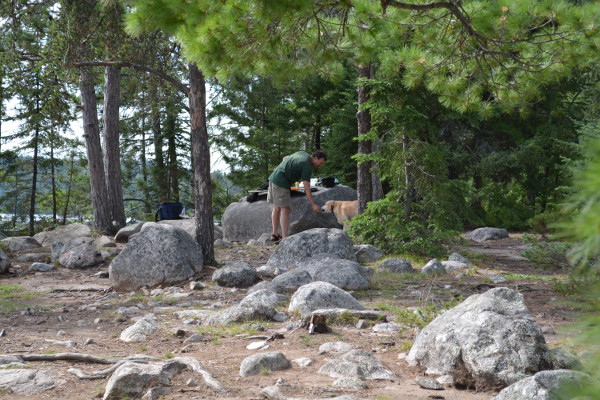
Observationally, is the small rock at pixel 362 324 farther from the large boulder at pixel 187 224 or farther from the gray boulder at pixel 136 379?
the large boulder at pixel 187 224

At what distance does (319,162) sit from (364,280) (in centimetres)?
374

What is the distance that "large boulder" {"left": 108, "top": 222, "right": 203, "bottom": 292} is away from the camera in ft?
26.4

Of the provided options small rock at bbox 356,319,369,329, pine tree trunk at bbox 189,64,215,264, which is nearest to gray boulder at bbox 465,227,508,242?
pine tree trunk at bbox 189,64,215,264

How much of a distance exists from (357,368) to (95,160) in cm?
1280

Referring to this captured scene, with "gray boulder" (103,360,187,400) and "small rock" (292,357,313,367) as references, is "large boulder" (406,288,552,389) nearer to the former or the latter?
"small rock" (292,357,313,367)

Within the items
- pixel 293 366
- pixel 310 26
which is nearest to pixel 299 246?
pixel 310 26

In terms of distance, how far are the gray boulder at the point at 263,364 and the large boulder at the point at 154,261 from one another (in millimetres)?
4360

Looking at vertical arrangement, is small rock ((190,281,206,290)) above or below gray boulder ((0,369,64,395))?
above

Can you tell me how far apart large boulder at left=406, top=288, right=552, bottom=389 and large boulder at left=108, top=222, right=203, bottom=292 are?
489 cm

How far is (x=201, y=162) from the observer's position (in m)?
9.19

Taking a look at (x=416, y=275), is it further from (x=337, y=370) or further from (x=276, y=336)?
(x=337, y=370)

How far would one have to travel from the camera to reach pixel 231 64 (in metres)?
5.85

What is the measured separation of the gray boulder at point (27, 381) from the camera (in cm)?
361

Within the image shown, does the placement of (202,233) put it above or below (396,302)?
above
